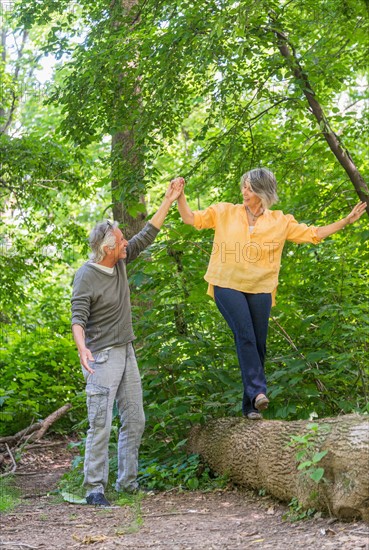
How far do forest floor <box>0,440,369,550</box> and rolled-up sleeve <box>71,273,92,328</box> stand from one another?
4.39ft

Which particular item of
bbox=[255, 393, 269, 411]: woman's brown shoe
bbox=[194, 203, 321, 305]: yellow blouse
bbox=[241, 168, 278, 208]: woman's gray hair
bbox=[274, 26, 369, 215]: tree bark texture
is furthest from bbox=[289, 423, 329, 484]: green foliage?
bbox=[274, 26, 369, 215]: tree bark texture

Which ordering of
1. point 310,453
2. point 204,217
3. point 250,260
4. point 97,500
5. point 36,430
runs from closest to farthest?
point 310,453, point 97,500, point 250,260, point 204,217, point 36,430

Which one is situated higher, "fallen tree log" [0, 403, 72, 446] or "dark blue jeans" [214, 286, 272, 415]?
"dark blue jeans" [214, 286, 272, 415]

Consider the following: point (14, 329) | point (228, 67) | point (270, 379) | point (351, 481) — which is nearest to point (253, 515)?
point (351, 481)

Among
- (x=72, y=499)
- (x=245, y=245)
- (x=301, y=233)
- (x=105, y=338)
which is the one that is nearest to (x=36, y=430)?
(x=72, y=499)

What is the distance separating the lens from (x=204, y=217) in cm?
555

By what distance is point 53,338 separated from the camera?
11320 millimetres

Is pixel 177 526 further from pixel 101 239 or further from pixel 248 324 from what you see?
pixel 101 239

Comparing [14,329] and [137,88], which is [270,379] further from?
[14,329]

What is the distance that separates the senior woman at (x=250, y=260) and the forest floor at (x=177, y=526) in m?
0.81

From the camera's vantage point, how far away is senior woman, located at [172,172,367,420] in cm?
539

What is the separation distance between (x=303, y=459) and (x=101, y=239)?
2.16 m

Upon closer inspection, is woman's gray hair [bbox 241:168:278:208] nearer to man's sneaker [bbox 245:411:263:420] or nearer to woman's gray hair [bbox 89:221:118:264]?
woman's gray hair [bbox 89:221:118:264]

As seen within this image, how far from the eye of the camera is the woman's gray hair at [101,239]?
5.45 meters
